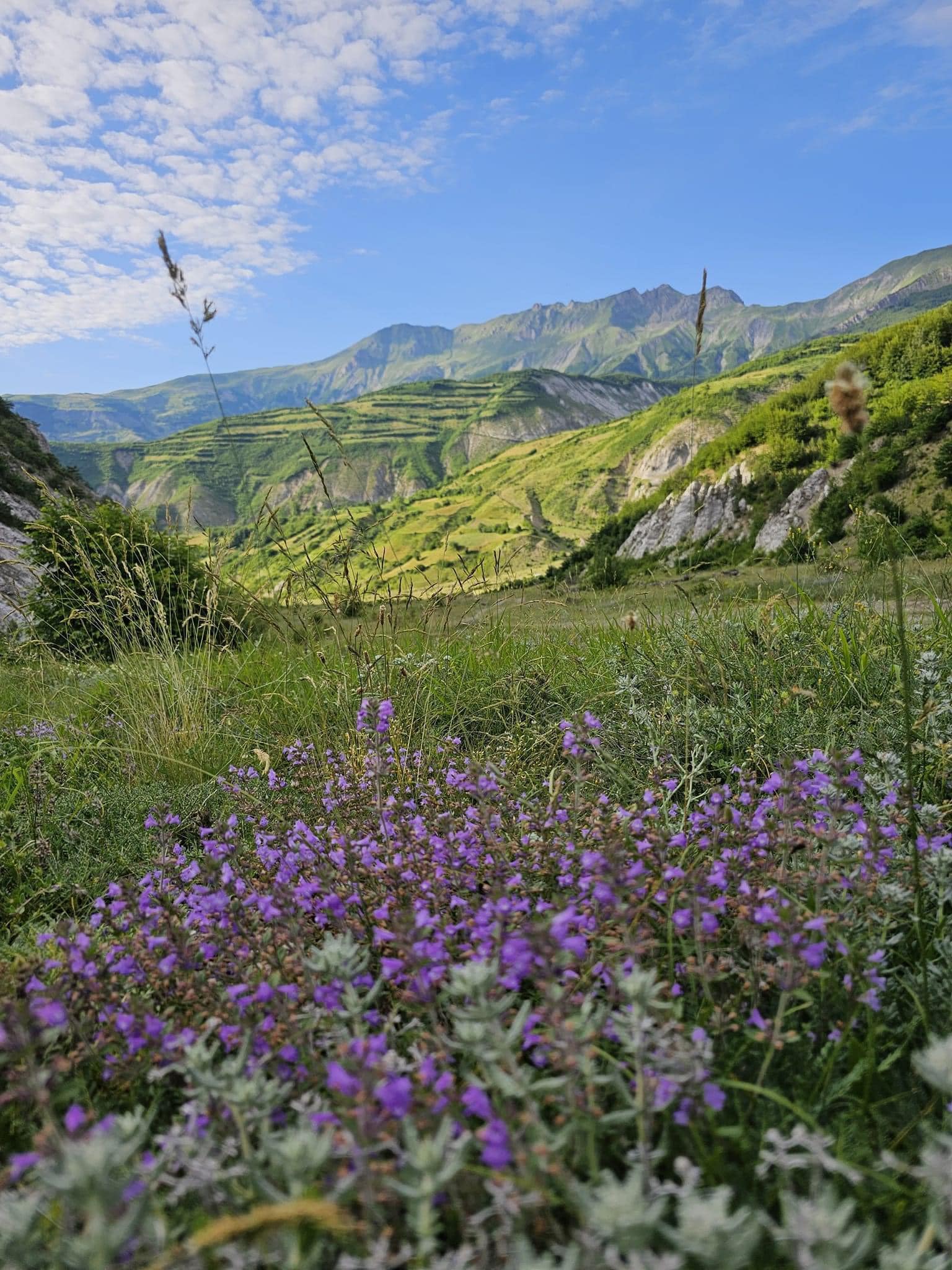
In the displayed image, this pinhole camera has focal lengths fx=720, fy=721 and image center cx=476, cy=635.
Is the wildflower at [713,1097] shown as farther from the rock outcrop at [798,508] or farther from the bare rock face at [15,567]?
the rock outcrop at [798,508]

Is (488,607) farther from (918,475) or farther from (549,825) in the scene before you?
(918,475)

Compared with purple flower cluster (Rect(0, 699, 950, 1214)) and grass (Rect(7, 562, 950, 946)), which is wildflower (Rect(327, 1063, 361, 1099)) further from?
grass (Rect(7, 562, 950, 946))

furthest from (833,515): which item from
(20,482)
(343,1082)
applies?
(20,482)

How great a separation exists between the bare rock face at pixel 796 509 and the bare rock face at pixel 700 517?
1.73m

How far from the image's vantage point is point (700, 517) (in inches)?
1066

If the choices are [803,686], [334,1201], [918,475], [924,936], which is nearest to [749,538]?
[918,475]

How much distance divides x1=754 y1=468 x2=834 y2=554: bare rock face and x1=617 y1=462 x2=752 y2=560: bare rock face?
173 centimetres

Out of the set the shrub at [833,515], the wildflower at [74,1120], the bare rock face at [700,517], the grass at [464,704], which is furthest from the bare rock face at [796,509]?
the wildflower at [74,1120]

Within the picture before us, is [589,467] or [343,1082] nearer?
[343,1082]

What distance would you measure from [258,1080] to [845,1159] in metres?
1.14

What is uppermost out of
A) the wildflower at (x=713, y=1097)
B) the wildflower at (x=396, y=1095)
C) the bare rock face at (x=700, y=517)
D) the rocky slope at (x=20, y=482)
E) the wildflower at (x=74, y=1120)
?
the rocky slope at (x=20, y=482)

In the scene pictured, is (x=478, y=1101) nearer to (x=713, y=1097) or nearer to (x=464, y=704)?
(x=713, y=1097)

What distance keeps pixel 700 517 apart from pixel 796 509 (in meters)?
5.66

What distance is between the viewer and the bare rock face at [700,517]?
80.4 ft
